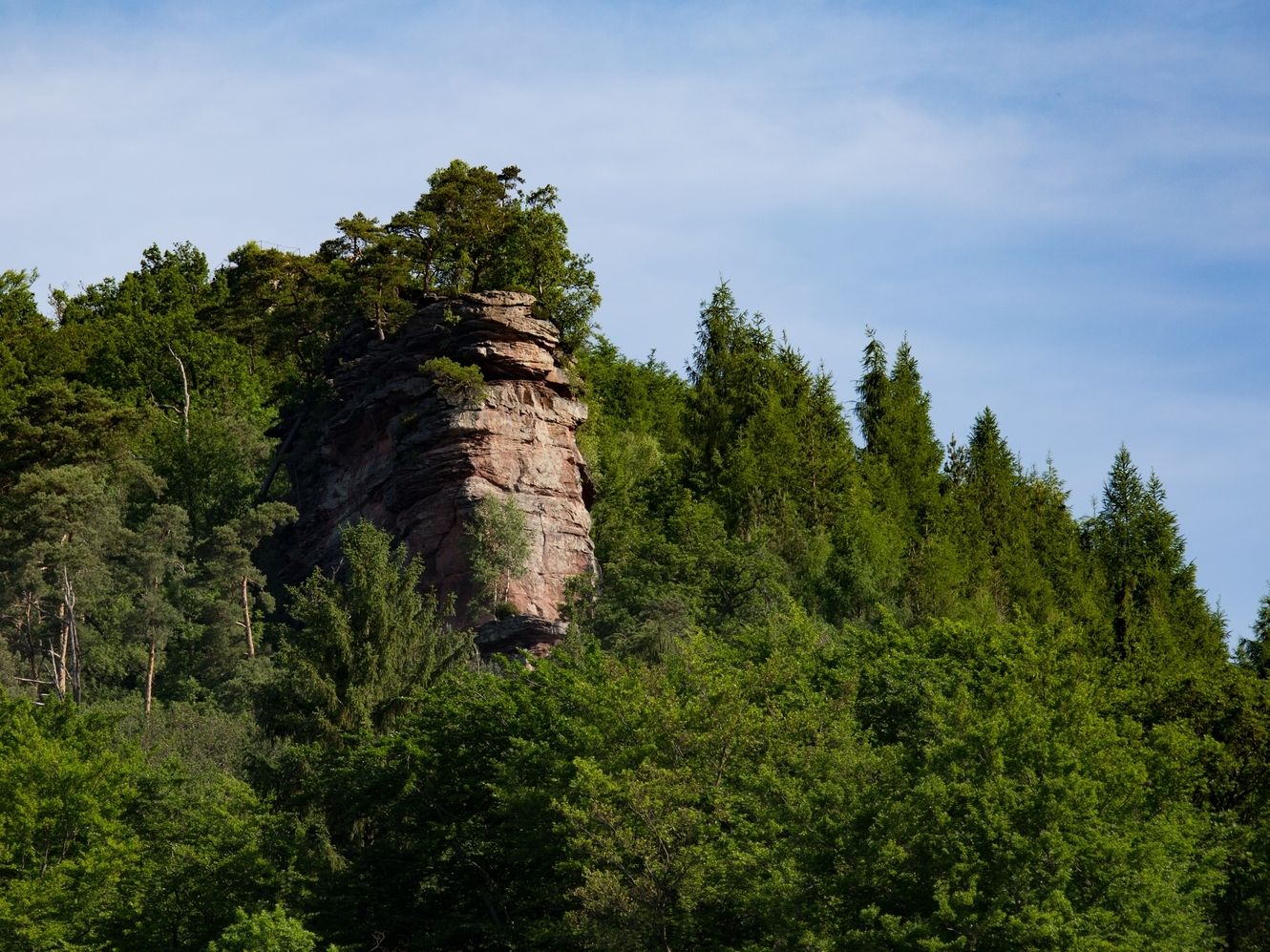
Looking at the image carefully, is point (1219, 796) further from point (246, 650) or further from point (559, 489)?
point (246, 650)

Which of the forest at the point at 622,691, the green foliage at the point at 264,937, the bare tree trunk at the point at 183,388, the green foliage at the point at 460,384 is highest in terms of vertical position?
the bare tree trunk at the point at 183,388

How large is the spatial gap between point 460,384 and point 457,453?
2.29 metres

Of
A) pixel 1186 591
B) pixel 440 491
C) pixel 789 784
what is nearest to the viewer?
pixel 789 784

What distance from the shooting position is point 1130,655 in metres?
60.9

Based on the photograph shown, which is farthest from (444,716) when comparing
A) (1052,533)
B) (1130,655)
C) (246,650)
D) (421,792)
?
(1052,533)

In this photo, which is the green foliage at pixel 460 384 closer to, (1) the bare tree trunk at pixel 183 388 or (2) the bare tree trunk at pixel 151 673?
(2) the bare tree trunk at pixel 151 673

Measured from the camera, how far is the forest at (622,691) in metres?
34.9

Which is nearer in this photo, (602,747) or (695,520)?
(602,747)

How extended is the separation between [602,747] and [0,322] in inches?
2059

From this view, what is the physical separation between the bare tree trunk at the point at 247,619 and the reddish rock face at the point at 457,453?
1.68 meters

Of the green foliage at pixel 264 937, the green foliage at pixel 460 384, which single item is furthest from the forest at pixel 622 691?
the green foliage at pixel 460 384

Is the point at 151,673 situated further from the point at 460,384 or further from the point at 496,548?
the point at 460,384

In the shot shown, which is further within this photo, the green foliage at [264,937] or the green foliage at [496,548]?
the green foliage at [496,548]

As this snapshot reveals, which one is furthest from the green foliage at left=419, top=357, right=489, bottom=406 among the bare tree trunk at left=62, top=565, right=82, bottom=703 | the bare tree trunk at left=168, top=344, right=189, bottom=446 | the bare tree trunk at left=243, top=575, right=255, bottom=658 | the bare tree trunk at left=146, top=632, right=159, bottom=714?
Answer: the bare tree trunk at left=168, top=344, right=189, bottom=446
